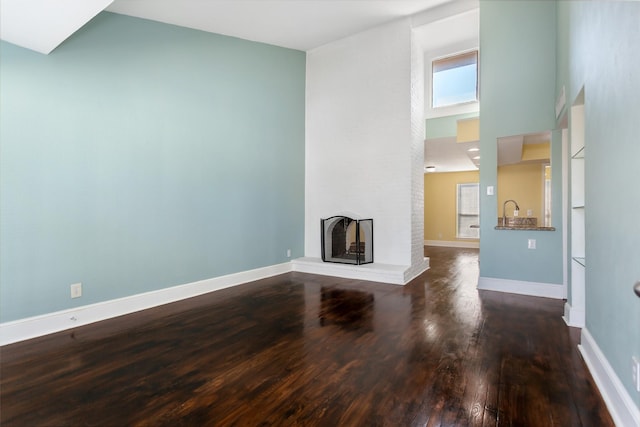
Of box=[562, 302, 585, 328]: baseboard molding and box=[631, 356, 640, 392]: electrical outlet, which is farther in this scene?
box=[562, 302, 585, 328]: baseboard molding

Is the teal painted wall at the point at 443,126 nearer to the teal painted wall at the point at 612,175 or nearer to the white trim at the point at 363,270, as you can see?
the white trim at the point at 363,270

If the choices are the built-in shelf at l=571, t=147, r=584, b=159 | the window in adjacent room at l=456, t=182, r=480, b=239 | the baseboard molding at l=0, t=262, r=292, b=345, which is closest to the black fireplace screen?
the baseboard molding at l=0, t=262, r=292, b=345

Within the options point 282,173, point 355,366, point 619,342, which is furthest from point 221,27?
point 619,342

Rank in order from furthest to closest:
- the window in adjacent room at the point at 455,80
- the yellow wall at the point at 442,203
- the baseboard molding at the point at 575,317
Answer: the yellow wall at the point at 442,203 → the window in adjacent room at the point at 455,80 → the baseboard molding at the point at 575,317

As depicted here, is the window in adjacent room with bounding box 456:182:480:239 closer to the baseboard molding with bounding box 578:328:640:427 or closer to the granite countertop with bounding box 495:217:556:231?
the granite countertop with bounding box 495:217:556:231

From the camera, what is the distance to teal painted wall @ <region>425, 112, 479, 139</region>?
5734 mm

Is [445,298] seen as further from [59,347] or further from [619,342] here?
[59,347]

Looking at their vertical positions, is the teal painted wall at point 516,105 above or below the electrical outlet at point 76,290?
above

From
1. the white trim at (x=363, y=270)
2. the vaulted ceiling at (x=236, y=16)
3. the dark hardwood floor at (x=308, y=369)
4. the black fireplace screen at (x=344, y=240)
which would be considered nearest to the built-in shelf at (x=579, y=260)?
the dark hardwood floor at (x=308, y=369)

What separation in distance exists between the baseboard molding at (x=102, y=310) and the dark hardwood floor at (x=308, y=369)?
Answer: 12 cm

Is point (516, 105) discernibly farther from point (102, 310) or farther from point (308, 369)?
point (102, 310)

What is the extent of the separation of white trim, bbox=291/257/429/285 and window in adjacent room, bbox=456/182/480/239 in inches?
182

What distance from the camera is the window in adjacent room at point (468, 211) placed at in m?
9.25

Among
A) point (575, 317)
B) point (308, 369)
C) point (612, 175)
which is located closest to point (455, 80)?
point (575, 317)
